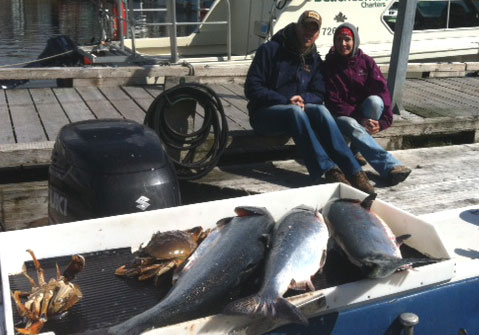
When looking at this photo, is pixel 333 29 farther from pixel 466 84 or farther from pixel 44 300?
pixel 44 300

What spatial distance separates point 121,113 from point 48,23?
2684cm

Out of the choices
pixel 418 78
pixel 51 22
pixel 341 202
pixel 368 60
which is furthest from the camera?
pixel 51 22

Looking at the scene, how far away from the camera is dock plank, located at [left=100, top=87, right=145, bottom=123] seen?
5682 millimetres

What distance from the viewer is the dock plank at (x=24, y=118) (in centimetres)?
490

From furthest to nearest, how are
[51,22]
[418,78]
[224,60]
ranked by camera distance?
[51,22] < [224,60] < [418,78]

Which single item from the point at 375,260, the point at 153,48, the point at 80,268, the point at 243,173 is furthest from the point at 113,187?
the point at 153,48

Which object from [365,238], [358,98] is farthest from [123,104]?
[365,238]

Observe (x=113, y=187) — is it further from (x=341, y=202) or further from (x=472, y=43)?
(x=472, y=43)

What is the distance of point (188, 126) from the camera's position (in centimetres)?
484

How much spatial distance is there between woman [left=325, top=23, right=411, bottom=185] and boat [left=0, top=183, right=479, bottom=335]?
1803 millimetres

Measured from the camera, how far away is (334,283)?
254 centimetres

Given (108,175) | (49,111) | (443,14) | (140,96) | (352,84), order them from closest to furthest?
(108,175) < (352,84) < (49,111) < (140,96) < (443,14)

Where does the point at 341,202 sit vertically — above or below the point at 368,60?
below

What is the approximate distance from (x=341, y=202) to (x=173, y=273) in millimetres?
924
